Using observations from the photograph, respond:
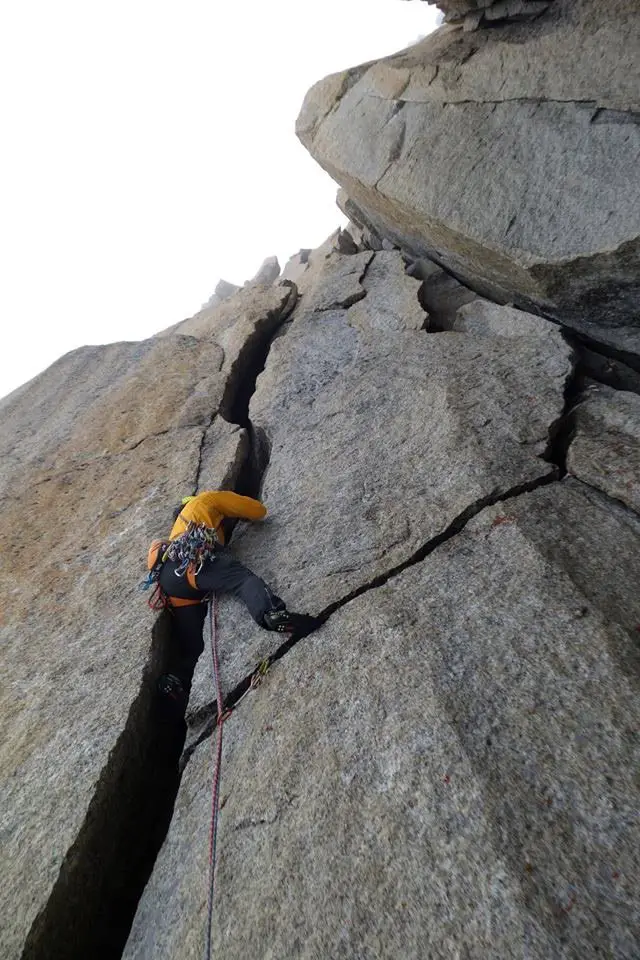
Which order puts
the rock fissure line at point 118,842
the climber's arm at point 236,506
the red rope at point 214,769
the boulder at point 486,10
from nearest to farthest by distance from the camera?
the red rope at point 214,769 → the rock fissure line at point 118,842 → the climber's arm at point 236,506 → the boulder at point 486,10

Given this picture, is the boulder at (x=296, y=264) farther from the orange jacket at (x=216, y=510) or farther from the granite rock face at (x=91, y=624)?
the orange jacket at (x=216, y=510)

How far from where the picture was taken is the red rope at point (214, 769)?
3523mm

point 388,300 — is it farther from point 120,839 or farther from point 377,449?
point 120,839

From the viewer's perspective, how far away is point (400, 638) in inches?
172

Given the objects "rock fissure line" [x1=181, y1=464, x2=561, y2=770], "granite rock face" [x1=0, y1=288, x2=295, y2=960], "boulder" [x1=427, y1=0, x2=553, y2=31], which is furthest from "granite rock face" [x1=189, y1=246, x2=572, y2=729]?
"boulder" [x1=427, y1=0, x2=553, y2=31]

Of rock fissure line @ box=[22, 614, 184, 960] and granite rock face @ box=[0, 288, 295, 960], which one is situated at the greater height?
granite rock face @ box=[0, 288, 295, 960]

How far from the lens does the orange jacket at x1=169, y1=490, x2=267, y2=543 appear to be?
5.83m

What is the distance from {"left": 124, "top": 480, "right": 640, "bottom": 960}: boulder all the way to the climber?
86cm

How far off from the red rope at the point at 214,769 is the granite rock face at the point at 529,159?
5265 millimetres

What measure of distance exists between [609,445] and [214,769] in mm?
4484

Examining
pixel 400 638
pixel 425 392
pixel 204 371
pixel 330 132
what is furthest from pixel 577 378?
pixel 330 132

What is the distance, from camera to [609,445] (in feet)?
17.6

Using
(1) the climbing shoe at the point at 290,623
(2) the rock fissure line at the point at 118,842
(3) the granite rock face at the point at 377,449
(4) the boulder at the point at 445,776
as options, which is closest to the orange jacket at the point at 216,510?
(3) the granite rock face at the point at 377,449

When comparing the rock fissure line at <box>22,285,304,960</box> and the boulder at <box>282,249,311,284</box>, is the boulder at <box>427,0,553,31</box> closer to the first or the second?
the rock fissure line at <box>22,285,304,960</box>
